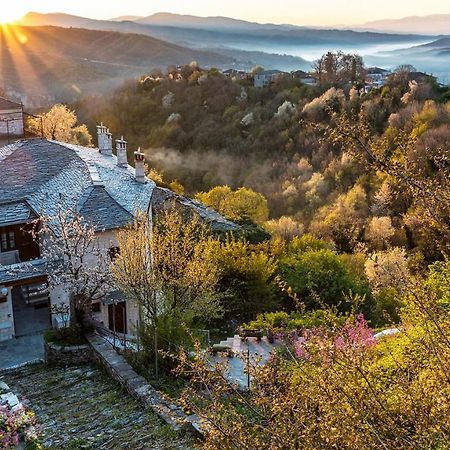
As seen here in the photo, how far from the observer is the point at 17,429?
10.5 metres

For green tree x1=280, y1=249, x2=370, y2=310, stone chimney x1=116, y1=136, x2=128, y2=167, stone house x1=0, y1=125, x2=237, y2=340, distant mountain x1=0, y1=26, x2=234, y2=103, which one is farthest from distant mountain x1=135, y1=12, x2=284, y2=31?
stone house x1=0, y1=125, x2=237, y2=340

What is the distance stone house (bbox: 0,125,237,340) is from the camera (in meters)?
18.2

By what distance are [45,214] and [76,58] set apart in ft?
284

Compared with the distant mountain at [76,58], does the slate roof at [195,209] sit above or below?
below

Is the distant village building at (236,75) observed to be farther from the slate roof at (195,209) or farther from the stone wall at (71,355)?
the stone wall at (71,355)

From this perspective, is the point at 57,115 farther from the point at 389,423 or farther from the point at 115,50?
the point at 115,50

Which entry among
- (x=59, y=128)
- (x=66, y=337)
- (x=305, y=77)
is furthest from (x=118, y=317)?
(x=305, y=77)

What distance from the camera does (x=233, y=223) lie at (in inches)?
1235

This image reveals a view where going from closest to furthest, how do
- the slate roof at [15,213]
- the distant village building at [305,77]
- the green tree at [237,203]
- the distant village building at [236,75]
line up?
the slate roof at [15,213] → the green tree at [237,203] → the distant village building at [305,77] → the distant village building at [236,75]

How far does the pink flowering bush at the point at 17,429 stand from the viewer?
32.9 ft

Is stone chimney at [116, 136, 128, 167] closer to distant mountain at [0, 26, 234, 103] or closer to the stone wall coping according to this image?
the stone wall coping

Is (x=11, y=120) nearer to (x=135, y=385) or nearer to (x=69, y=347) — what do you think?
(x=69, y=347)

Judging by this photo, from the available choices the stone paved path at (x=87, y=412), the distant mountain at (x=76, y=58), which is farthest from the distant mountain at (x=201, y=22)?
the stone paved path at (x=87, y=412)

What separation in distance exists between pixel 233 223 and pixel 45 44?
8477 cm
